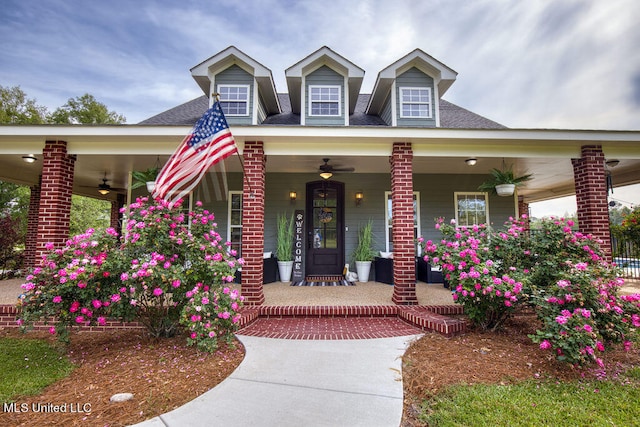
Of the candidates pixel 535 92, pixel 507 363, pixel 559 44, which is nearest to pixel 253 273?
pixel 507 363

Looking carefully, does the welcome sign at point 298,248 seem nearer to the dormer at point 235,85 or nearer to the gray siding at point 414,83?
the dormer at point 235,85

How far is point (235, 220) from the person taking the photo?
288 inches

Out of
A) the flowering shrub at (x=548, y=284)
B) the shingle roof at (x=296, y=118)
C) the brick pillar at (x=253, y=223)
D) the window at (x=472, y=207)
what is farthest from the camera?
the window at (x=472, y=207)

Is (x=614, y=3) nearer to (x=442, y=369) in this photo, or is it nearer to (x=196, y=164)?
(x=442, y=369)

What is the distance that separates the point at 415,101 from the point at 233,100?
4.29m

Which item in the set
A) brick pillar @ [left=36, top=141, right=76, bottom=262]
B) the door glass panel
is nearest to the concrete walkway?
the door glass panel

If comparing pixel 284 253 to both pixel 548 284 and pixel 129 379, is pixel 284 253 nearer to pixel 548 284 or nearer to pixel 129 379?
pixel 129 379

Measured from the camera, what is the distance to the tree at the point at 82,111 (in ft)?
56.3

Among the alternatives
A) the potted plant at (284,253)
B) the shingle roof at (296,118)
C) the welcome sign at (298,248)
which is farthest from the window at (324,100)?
the potted plant at (284,253)

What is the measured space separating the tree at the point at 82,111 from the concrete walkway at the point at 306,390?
22.1m

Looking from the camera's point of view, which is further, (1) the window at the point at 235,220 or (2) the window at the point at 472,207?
(2) the window at the point at 472,207

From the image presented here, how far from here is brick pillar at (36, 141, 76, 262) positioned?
453cm

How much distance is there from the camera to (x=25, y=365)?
2945 millimetres

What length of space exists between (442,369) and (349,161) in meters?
4.49
